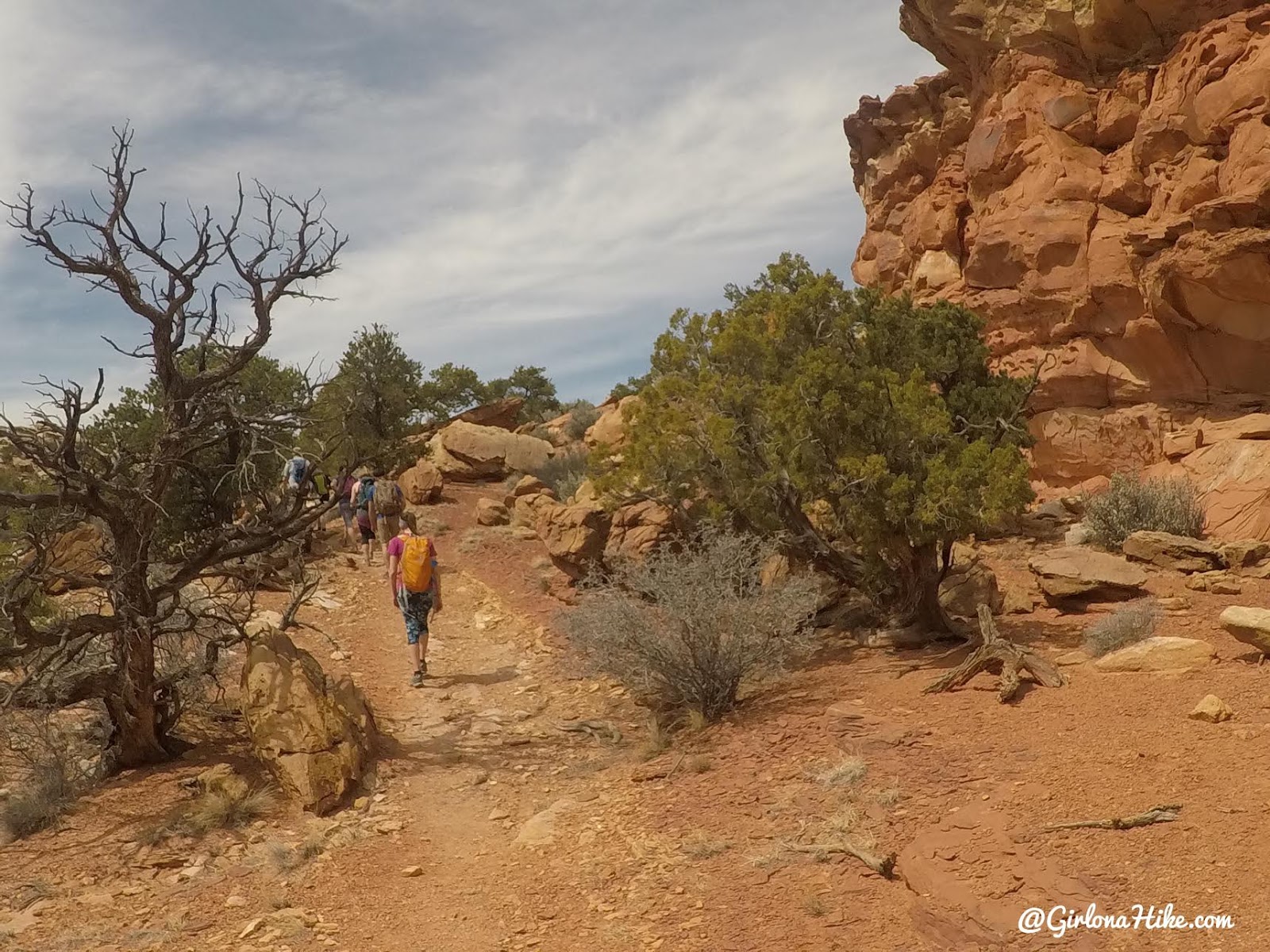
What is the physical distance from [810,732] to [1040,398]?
1776cm

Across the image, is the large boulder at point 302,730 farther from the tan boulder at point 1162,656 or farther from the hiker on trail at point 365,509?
the hiker on trail at point 365,509

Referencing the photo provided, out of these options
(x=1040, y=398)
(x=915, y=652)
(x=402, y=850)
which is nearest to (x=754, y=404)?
(x=915, y=652)

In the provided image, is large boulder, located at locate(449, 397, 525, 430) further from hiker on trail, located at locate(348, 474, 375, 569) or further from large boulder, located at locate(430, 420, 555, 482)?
hiker on trail, located at locate(348, 474, 375, 569)

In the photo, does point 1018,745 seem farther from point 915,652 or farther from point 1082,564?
point 1082,564

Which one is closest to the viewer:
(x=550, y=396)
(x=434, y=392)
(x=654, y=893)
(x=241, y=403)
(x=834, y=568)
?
(x=654, y=893)

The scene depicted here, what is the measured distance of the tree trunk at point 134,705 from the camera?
23.1 ft

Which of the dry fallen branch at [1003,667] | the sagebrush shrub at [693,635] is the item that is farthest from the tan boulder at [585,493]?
the dry fallen branch at [1003,667]

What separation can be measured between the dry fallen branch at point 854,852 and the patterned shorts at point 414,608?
545 cm

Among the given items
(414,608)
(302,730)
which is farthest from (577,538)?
(302,730)

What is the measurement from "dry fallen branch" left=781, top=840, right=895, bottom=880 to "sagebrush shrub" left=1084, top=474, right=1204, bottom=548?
10.3 metres

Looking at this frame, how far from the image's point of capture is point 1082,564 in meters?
10.6

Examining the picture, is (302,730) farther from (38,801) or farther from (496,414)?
(496,414)

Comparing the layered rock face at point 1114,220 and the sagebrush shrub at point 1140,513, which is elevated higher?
the layered rock face at point 1114,220

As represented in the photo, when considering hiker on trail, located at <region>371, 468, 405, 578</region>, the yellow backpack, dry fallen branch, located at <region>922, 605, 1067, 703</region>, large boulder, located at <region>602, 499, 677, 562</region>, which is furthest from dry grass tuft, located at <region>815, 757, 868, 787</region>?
hiker on trail, located at <region>371, 468, 405, 578</region>
